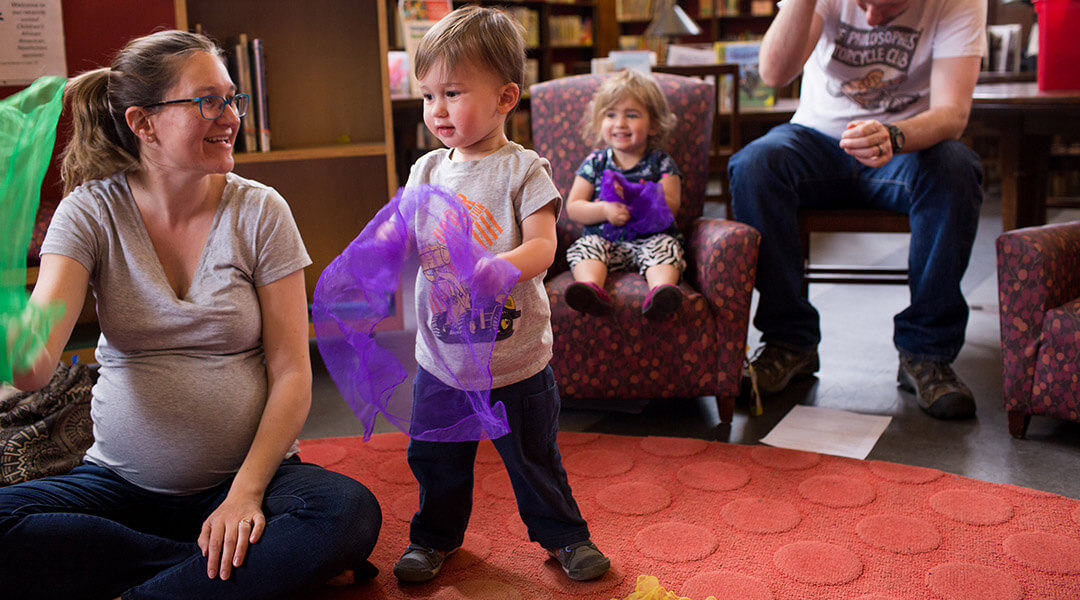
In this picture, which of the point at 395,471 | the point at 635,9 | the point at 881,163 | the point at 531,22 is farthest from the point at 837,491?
the point at 635,9

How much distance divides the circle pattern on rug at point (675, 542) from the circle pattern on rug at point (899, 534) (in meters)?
0.29

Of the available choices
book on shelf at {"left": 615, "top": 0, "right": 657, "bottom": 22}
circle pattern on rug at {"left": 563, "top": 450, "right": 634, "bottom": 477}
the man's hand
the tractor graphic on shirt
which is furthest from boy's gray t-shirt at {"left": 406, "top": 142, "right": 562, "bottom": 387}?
book on shelf at {"left": 615, "top": 0, "right": 657, "bottom": 22}

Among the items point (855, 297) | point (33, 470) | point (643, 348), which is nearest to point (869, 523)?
point (643, 348)

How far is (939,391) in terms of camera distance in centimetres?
233

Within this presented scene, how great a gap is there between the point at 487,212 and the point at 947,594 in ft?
3.22

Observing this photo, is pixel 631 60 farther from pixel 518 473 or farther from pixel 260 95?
pixel 518 473

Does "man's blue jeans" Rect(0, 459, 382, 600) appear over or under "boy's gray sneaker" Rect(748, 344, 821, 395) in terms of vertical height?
over

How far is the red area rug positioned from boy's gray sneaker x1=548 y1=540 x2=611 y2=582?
0.02 meters

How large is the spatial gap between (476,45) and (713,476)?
3.67ft

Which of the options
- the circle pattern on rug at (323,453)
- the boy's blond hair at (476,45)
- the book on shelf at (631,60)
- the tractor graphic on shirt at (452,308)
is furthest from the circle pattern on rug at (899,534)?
the book on shelf at (631,60)

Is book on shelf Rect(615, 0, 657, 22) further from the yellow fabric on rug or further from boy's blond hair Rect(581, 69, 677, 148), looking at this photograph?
the yellow fabric on rug

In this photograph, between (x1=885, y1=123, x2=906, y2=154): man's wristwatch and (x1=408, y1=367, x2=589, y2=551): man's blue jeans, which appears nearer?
(x1=408, y1=367, x2=589, y2=551): man's blue jeans

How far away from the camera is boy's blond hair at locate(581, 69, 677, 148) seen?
2461 mm

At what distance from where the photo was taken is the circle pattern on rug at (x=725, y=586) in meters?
1.49
